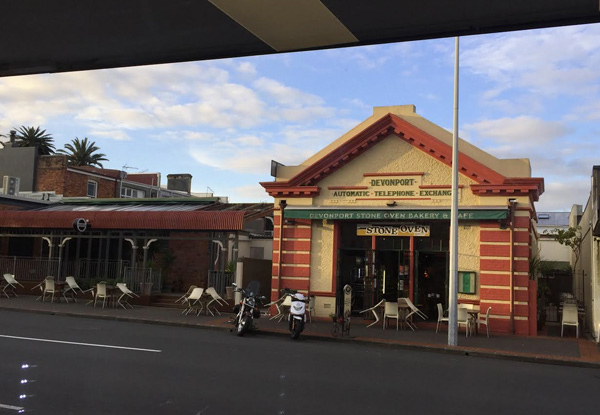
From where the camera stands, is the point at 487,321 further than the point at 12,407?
Yes

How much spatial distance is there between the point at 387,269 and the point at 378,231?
Answer: 1377 mm

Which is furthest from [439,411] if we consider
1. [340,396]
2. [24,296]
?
[24,296]

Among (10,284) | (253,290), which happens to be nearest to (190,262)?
(10,284)

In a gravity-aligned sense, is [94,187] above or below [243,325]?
above

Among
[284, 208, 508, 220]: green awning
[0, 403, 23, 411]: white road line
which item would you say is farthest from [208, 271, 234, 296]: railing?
[0, 403, 23, 411]: white road line

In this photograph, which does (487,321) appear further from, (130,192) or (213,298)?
(130,192)

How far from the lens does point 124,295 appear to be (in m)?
21.3

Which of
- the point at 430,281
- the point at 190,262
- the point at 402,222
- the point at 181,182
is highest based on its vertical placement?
the point at 181,182

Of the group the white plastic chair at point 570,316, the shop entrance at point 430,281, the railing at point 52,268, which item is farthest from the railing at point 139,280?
the white plastic chair at point 570,316

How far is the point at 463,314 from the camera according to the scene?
1547 cm

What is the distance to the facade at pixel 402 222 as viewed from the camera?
54.6ft

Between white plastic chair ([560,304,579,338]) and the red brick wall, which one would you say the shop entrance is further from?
the red brick wall

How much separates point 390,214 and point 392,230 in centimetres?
74

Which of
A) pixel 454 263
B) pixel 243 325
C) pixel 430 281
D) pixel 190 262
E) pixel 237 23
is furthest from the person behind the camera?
pixel 190 262
